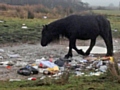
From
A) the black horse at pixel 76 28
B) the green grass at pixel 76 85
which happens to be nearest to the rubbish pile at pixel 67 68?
the green grass at pixel 76 85

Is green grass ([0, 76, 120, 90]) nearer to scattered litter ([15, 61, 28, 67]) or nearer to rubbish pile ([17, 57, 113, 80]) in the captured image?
rubbish pile ([17, 57, 113, 80])

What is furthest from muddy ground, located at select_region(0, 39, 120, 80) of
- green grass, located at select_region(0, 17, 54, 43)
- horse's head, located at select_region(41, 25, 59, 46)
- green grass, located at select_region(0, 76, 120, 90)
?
green grass, located at select_region(0, 76, 120, 90)

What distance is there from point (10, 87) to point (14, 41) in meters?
9.11

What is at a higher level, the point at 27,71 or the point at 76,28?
the point at 76,28

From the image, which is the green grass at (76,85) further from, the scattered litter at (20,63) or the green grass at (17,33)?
the green grass at (17,33)

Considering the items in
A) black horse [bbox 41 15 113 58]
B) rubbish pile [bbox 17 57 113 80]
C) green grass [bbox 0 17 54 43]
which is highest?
black horse [bbox 41 15 113 58]

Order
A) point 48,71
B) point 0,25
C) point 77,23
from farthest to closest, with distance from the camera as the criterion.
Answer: point 0,25 → point 77,23 → point 48,71

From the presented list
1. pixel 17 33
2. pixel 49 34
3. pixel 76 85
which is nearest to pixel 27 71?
pixel 76 85

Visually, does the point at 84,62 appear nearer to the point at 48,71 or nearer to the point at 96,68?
the point at 96,68

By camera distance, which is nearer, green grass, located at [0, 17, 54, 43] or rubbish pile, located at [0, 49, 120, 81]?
rubbish pile, located at [0, 49, 120, 81]

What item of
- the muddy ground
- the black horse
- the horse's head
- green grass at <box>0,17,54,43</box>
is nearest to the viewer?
the muddy ground

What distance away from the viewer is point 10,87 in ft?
25.5

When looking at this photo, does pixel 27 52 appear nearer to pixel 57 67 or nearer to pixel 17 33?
pixel 57 67

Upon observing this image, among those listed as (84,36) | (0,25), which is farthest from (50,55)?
(0,25)
